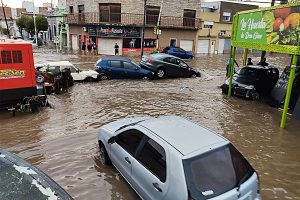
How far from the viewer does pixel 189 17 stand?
35469mm

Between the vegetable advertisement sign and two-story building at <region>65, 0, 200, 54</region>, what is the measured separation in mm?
20658

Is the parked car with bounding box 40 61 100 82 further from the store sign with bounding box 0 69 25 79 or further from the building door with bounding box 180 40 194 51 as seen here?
the building door with bounding box 180 40 194 51

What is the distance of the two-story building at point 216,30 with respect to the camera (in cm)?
3809

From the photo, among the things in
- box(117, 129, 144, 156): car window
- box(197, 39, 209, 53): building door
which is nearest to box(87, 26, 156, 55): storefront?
box(197, 39, 209, 53): building door

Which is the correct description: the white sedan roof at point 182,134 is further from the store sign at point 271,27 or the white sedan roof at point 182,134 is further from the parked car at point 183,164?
the store sign at point 271,27

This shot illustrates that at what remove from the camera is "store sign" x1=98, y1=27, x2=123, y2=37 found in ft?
103

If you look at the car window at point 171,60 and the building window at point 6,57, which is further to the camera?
the car window at point 171,60

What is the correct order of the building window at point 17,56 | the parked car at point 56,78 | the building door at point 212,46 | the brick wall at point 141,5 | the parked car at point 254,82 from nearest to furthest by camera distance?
the building window at point 17,56, the parked car at point 56,78, the parked car at point 254,82, the brick wall at point 141,5, the building door at point 212,46

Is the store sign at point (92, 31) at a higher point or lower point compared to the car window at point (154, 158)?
higher

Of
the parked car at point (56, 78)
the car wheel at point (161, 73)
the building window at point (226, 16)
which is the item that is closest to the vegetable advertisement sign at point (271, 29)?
the car wheel at point (161, 73)

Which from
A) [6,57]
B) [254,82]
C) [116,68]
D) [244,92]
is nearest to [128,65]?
[116,68]

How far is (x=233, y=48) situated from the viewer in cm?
1350

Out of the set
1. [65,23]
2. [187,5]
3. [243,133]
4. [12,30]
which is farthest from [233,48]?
[12,30]

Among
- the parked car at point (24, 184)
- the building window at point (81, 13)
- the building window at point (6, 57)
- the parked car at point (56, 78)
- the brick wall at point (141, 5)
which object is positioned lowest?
the parked car at point (56, 78)
